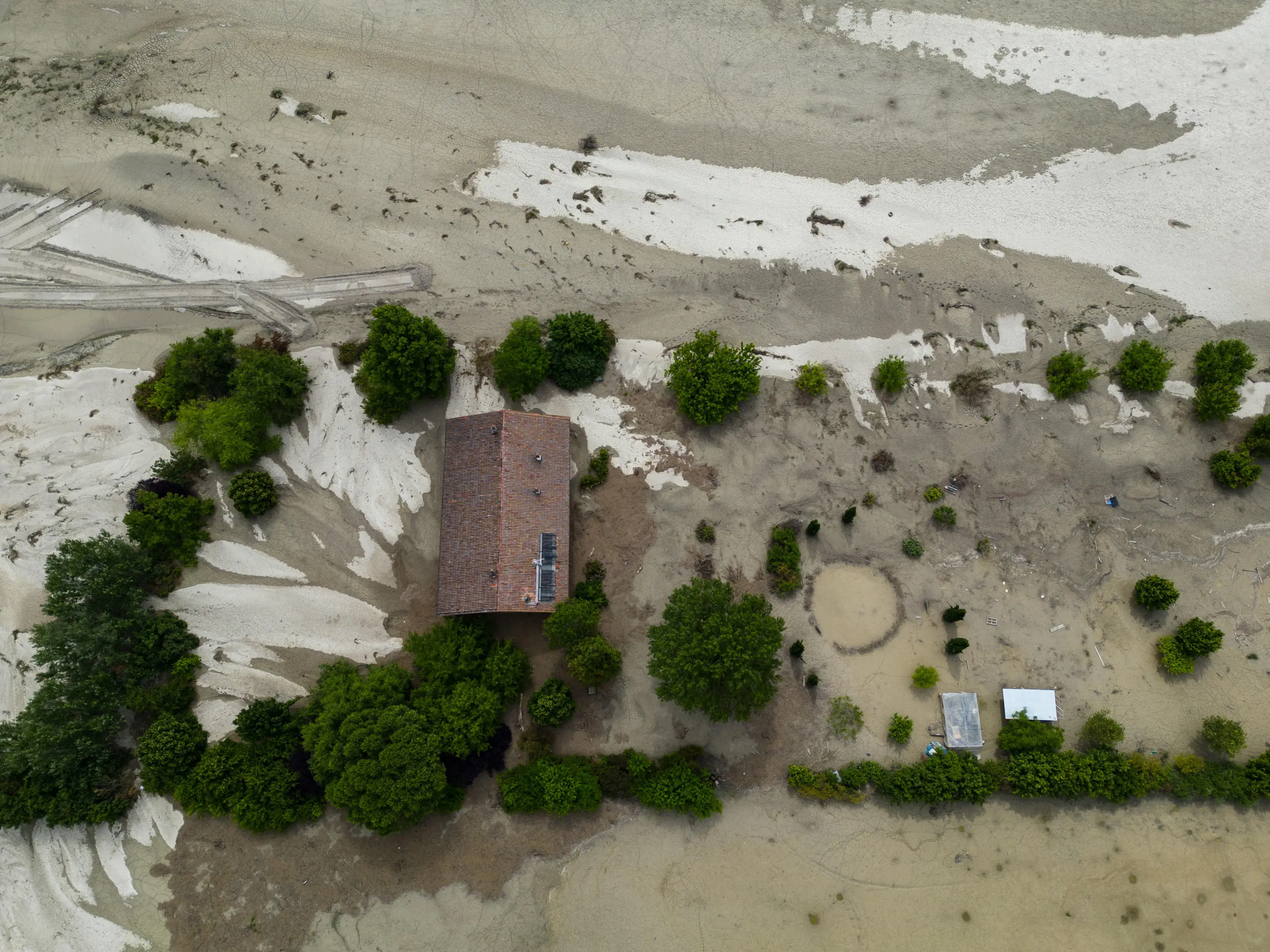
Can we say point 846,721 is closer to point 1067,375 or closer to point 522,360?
point 1067,375

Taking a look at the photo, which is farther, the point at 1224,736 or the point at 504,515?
the point at 1224,736

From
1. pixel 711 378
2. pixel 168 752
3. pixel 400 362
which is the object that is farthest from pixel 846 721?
pixel 168 752

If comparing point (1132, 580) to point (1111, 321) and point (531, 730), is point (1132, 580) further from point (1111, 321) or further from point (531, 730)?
point (531, 730)

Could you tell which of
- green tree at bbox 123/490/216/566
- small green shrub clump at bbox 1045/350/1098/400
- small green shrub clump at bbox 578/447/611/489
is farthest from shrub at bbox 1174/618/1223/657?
green tree at bbox 123/490/216/566

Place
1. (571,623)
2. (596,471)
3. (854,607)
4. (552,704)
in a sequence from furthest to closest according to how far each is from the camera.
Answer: (596,471) → (854,607) → (552,704) → (571,623)

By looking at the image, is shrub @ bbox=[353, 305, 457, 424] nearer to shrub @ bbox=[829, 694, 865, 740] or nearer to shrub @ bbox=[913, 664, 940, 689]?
shrub @ bbox=[829, 694, 865, 740]

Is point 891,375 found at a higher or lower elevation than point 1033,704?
higher

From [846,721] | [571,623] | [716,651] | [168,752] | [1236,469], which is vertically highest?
[1236,469]
